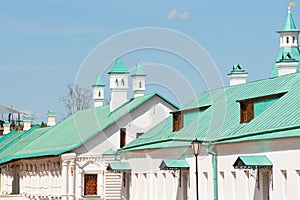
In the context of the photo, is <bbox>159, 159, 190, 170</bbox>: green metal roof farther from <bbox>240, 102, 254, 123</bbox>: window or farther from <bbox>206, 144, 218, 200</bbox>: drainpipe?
<bbox>240, 102, 254, 123</bbox>: window

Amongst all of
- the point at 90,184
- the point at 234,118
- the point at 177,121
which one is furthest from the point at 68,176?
the point at 234,118

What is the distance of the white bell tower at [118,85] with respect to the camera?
55312mm

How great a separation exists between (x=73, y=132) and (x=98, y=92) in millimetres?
8313

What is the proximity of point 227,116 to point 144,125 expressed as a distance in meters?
16.3

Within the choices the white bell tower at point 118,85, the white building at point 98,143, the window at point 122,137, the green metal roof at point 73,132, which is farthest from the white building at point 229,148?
the white bell tower at point 118,85

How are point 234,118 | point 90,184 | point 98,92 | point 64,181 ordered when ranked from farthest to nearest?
point 98,92, point 90,184, point 64,181, point 234,118

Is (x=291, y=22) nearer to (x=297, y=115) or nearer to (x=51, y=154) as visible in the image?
(x=51, y=154)

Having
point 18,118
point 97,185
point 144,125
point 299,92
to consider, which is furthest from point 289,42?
point 18,118

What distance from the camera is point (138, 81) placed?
2208 inches

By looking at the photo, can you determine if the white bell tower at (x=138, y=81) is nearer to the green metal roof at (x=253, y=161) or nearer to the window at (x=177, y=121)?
the window at (x=177, y=121)

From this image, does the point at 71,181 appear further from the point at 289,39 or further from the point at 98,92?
the point at 289,39

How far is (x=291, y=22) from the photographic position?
5638cm

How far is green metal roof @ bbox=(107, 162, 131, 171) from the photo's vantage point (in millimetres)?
47000

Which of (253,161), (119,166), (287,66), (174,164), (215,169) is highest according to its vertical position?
(287,66)
